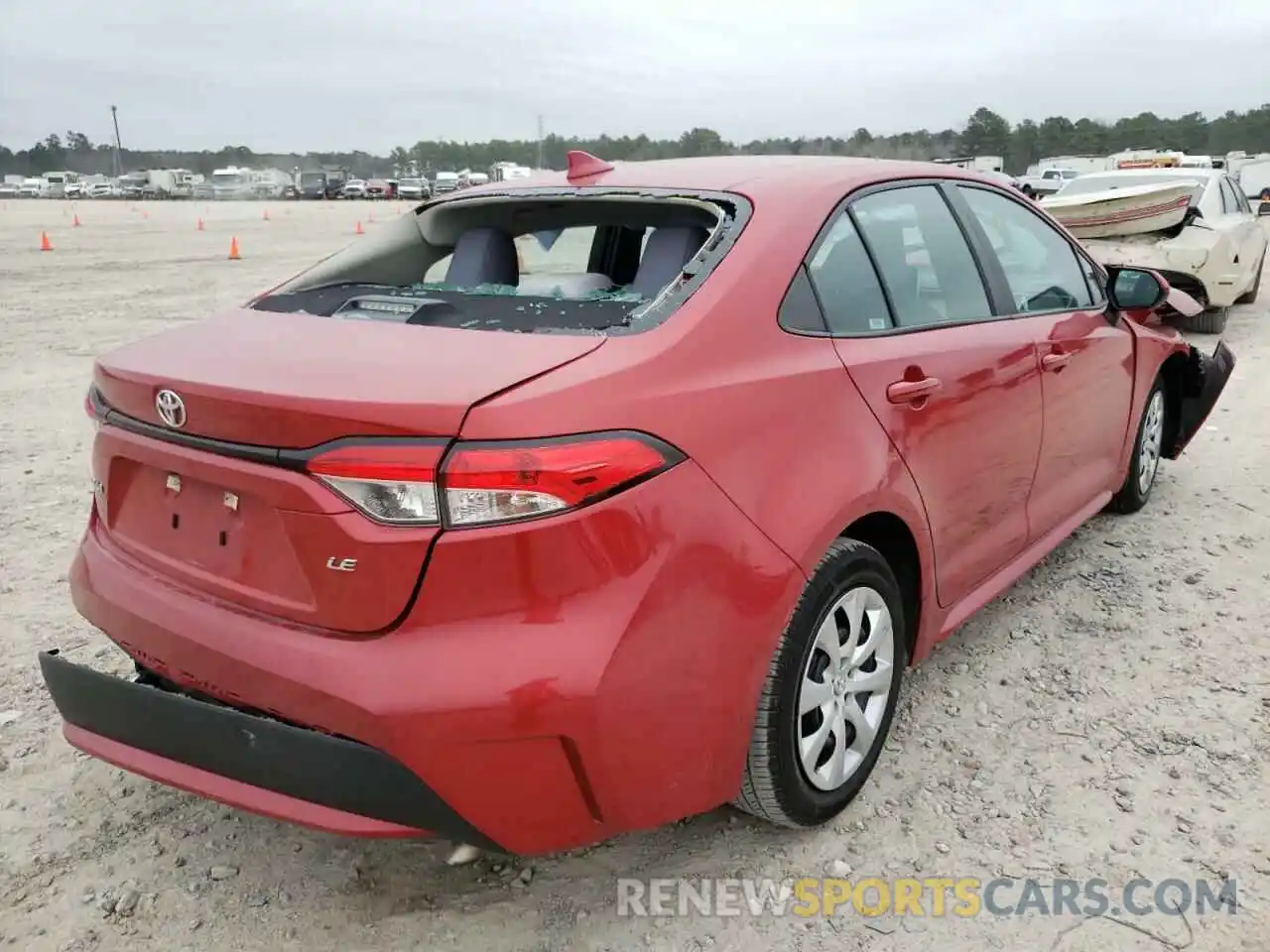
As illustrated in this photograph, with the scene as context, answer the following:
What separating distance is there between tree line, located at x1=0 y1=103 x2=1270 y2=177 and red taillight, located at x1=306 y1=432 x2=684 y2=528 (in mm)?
42256

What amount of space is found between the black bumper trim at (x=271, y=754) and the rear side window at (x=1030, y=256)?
8.24 feet

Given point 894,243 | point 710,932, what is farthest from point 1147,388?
point 710,932

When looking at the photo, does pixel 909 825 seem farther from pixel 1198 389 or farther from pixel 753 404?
pixel 1198 389

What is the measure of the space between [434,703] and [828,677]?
1064mm

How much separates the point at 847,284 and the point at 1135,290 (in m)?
1.98

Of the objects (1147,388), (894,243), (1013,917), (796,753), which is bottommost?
(1013,917)

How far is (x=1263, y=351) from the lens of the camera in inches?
353

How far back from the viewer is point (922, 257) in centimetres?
305

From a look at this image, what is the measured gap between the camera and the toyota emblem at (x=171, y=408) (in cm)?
211

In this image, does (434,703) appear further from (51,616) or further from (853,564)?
(51,616)

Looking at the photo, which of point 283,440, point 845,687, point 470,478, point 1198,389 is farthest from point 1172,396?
point 283,440

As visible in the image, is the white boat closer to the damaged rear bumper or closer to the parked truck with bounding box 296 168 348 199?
the damaged rear bumper

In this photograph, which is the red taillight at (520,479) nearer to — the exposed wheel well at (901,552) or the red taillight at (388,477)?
the red taillight at (388,477)

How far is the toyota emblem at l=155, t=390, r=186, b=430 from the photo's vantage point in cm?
211
